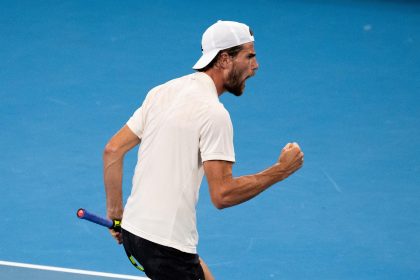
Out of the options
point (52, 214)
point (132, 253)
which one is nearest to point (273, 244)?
point (52, 214)

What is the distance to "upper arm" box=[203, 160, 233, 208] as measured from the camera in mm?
4711

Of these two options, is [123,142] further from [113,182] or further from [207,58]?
[207,58]

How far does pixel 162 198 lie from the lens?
4895 mm

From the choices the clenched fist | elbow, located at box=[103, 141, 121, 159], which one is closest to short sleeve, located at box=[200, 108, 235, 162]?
the clenched fist

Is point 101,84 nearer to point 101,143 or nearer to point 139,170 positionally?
point 101,143

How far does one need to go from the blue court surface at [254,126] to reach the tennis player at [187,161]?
2154mm

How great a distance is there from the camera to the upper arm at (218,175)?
4711 millimetres

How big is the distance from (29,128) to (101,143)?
28.7 inches

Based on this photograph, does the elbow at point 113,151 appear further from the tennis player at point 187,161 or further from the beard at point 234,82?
the beard at point 234,82

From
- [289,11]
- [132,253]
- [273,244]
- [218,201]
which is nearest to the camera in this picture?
[218,201]

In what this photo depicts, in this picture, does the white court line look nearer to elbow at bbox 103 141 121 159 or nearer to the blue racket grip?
the blue racket grip

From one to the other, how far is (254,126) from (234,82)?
170 inches

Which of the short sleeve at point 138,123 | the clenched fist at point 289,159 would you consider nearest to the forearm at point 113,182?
the short sleeve at point 138,123

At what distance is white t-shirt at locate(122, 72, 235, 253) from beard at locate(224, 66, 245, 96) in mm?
92
